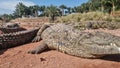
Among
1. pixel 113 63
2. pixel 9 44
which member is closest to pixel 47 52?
pixel 9 44

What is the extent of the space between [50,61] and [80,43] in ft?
3.12

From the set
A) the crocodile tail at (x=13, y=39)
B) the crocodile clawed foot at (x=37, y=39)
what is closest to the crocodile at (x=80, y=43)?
the crocodile clawed foot at (x=37, y=39)

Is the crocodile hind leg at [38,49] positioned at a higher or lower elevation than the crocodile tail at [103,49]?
lower

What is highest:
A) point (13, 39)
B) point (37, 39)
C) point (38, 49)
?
point (13, 39)

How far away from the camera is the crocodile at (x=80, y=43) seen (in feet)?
20.9

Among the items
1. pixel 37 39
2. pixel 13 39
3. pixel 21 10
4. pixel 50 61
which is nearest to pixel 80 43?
pixel 50 61

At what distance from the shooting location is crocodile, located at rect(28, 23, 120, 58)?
6359 mm

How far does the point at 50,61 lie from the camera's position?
713 cm

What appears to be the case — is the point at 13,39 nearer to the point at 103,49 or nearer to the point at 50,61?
the point at 50,61

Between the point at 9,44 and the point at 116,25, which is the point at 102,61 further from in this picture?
the point at 116,25

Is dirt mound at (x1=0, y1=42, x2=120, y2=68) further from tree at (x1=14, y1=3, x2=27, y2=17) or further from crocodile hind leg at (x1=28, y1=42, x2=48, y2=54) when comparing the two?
tree at (x1=14, y1=3, x2=27, y2=17)

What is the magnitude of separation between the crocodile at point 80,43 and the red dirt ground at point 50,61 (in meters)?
0.17

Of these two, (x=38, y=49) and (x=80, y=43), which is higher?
(x=80, y=43)

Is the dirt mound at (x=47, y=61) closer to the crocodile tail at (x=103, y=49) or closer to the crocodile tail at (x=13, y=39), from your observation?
the crocodile tail at (x=103, y=49)
